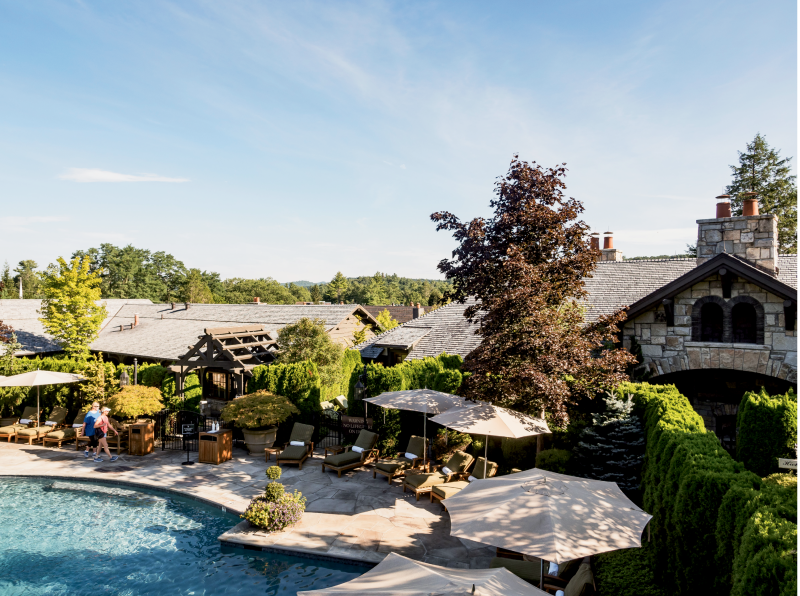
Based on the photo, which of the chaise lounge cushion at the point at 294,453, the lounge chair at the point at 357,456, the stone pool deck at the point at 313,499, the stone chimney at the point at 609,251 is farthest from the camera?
the stone chimney at the point at 609,251

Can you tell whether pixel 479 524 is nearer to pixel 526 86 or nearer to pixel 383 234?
pixel 526 86

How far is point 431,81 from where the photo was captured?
48.2 feet

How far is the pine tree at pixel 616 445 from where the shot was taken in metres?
10.9

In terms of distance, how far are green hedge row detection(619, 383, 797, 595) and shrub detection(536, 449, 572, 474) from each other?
2.52 m

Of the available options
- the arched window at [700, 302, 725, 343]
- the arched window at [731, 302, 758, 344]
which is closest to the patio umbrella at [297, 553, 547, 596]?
the arched window at [700, 302, 725, 343]

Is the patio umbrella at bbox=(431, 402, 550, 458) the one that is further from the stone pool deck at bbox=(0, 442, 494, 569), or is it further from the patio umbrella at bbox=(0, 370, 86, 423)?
the patio umbrella at bbox=(0, 370, 86, 423)

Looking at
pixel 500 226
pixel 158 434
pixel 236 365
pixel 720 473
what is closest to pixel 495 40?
pixel 500 226

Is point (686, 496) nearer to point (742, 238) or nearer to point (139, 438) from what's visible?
point (742, 238)

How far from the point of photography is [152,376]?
1953 centimetres

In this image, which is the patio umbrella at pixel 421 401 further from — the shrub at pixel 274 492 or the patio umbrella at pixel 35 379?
the patio umbrella at pixel 35 379

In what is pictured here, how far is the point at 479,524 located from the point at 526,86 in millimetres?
12075

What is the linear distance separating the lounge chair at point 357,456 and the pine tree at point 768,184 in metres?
40.2

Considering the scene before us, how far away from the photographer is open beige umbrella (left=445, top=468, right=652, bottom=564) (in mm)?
5918

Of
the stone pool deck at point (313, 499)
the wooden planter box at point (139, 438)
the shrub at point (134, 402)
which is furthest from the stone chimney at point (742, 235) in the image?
the shrub at point (134, 402)
